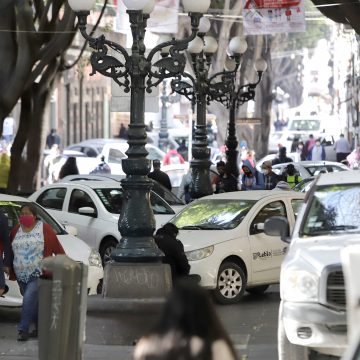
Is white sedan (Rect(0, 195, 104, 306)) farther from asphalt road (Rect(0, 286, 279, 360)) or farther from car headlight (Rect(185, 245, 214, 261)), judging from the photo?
car headlight (Rect(185, 245, 214, 261))

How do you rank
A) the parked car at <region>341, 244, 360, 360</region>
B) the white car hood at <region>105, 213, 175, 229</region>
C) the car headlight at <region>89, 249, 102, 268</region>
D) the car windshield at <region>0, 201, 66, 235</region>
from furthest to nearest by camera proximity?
1. the white car hood at <region>105, 213, 175, 229</region>
2. the car windshield at <region>0, 201, 66, 235</region>
3. the car headlight at <region>89, 249, 102, 268</region>
4. the parked car at <region>341, 244, 360, 360</region>

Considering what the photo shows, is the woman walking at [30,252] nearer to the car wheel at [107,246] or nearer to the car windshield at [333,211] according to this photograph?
the car windshield at [333,211]

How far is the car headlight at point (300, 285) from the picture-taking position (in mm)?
10707

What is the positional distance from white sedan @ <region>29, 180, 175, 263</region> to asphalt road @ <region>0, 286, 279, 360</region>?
3.45 metres

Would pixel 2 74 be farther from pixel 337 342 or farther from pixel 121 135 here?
pixel 121 135

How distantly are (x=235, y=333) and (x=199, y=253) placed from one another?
2.70 meters

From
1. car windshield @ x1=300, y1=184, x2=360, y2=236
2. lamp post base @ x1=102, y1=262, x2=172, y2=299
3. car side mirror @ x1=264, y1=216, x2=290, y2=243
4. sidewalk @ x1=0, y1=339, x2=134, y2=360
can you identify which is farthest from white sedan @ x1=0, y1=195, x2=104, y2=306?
car windshield @ x1=300, y1=184, x2=360, y2=236

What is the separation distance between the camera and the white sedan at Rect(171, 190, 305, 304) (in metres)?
17.5

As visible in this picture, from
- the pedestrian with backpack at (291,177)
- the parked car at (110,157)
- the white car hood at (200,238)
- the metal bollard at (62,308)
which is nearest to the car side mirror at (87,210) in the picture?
the white car hood at (200,238)

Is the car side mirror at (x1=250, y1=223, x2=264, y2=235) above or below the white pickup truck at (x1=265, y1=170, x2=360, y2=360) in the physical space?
below

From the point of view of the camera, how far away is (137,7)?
1700 centimetres

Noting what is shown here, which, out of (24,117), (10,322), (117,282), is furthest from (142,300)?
(24,117)

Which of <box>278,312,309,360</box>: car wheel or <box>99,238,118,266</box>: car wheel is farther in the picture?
<box>99,238,118,266</box>: car wheel

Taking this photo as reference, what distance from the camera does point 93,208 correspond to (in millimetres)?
21922
